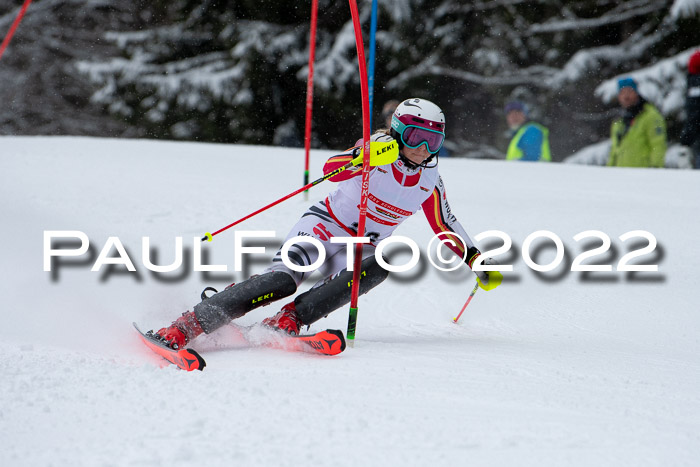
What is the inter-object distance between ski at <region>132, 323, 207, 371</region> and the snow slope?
0.05m

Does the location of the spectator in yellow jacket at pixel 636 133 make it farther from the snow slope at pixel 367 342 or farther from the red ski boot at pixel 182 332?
the red ski boot at pixel 182 332

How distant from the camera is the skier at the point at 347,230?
317 centimetres

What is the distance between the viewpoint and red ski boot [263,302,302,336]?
3.28 m

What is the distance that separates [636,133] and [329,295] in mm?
5101

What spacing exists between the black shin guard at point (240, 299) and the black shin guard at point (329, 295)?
10 centimetres

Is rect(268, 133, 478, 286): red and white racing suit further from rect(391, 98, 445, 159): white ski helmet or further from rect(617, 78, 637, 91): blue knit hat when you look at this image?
rect(617, 78, 637, 91): blue knit hat

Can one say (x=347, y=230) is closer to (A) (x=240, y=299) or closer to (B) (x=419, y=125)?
(B) (x=419, y=125)

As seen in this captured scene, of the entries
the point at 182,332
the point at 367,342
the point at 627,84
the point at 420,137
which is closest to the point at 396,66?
the point at 627,84

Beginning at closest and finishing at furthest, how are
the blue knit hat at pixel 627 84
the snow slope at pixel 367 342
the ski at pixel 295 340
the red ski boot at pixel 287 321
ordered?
the snow slope at pixel 367 342, the ski at pixel 295 340, the red ski boot at pixel 287 321, the blue knit hat at pixel 627 84

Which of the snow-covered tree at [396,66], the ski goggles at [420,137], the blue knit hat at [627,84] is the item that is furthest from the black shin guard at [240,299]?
the snow-covered tree at [396,66]

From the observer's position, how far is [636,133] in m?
7.29

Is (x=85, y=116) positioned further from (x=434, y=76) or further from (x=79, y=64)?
(x=434, y=76)

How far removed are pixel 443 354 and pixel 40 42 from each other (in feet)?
69.1

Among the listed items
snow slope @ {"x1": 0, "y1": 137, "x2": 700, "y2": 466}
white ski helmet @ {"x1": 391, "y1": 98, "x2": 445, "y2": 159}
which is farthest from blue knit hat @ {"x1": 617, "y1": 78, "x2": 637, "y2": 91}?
white ski helmet @ {"x1": 391, "y1": 98, "x2": 445, "y2": 159}
